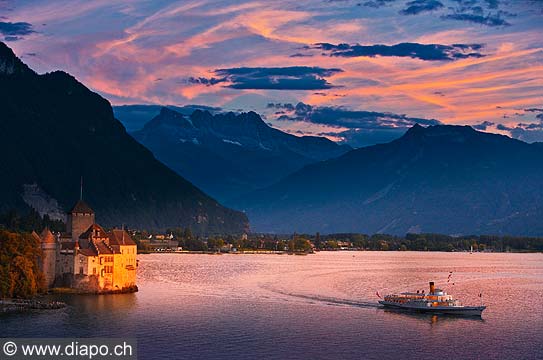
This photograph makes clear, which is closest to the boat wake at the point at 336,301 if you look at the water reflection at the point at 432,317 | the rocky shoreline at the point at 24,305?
the water reflection at the point at 432,317

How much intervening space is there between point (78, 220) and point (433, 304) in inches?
2078

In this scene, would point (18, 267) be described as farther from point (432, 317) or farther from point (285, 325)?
point (432, 317)

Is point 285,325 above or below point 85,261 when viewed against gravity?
below

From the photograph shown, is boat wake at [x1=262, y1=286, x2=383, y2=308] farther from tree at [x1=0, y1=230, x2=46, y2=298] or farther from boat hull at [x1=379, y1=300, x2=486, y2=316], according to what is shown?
tree at [x1=0, y1=230, x2=46, y2=298]

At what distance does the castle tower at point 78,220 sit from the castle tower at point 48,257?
6.46m

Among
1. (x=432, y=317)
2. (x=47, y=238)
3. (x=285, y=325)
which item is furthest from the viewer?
(x=47, y=238)

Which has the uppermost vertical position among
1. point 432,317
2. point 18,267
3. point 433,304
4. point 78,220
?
point 78,220

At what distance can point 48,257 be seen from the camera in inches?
4892

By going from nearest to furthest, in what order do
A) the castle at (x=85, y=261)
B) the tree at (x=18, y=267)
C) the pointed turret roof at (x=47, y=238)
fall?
the tree at (x=18, y=267) < the castle at (x=85, y=261) < the pointed turret roof at (x=47, y=238)

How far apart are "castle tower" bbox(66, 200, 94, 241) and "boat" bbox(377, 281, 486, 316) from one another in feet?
146

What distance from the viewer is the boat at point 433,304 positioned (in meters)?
119

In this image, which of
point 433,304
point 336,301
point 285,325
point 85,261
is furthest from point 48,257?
point 433,304

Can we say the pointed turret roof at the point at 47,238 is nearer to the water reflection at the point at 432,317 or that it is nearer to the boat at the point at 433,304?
the boat at the point at 433,304

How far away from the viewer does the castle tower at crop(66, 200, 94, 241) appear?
433 ft
